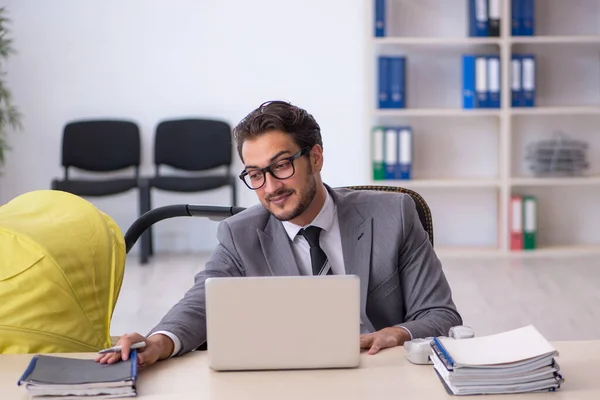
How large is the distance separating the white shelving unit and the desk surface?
15.0 feet

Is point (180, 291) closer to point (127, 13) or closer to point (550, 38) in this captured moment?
point (127, 13)

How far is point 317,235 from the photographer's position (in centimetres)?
236

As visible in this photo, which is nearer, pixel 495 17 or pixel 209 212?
pixel 209 212

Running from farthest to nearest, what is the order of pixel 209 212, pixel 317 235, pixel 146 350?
pixel 209 212, pixel 317 235, pixel 146 350

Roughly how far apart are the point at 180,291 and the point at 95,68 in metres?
2.10

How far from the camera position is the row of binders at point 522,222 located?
6.35 metres

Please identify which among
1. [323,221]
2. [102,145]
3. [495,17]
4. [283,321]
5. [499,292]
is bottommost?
[499,292]

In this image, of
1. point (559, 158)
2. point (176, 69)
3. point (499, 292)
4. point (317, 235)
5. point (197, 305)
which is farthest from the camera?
point (176, 69)

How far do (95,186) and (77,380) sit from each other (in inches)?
184

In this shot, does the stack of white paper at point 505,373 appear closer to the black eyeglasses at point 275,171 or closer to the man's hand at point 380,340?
the man's hand at point 380,340

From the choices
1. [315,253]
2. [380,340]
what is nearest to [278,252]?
[315,253]

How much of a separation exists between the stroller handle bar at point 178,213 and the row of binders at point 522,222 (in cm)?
380

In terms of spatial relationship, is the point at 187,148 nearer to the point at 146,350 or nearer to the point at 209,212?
the point at 209,212

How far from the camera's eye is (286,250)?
7.60 feet
